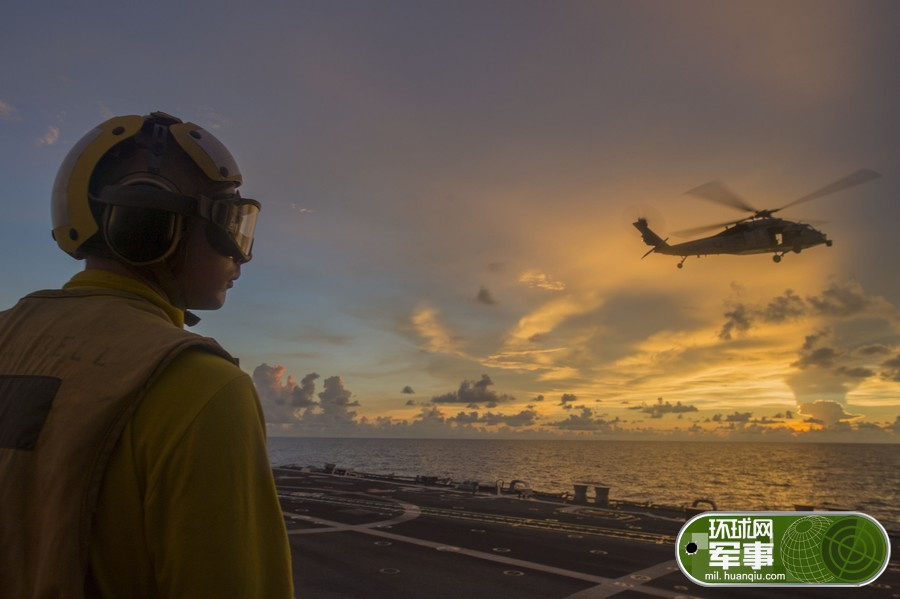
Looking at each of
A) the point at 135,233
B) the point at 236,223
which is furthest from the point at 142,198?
the point at 236,223

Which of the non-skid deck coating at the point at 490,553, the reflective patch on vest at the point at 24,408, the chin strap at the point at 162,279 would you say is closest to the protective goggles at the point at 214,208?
the chin strap at the point at 162,279

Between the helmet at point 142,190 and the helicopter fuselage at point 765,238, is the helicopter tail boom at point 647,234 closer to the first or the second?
the helicopter fuselage at point 765,238

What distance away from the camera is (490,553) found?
633 inches

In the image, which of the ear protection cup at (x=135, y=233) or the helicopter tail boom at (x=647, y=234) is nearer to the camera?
the ear protection cup at (x=135, y=233)

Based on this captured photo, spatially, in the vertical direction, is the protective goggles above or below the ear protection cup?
above

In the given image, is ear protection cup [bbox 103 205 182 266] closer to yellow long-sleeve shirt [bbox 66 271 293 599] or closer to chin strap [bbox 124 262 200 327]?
chin strap [bbox 124 262 200 327]

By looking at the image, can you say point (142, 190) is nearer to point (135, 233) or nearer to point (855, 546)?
point (135, 233)

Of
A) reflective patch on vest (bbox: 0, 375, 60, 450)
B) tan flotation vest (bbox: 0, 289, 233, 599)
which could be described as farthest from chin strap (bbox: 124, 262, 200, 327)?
reflective patch on vest (bbox: 0, 375, 60, 450)

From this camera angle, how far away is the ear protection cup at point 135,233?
7.00ft

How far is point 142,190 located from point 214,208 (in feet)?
0.89

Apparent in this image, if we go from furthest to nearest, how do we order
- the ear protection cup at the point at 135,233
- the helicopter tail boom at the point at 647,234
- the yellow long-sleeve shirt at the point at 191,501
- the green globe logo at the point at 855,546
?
the helicopter tail boom at the point at 647,234 → the green globe logo at the point at 855,546 → the ear protection cup at the point at 135,233 → the yellow long-sleeve shirt at the point at 191,501

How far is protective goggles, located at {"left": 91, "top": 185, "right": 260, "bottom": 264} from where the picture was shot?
86.8 inches

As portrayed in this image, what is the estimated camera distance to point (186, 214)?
229 cm

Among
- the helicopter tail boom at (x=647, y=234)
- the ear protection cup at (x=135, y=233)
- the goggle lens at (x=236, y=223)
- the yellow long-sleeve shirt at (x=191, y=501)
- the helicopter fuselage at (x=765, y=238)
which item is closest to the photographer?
the yellow long-sleeve shirt at (x=191, y=501)
